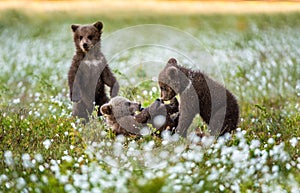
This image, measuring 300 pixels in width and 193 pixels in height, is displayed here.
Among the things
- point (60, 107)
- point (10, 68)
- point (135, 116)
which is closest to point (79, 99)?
point (60, 107)

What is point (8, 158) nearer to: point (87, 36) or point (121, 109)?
point (121, 109)

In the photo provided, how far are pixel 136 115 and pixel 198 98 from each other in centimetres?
70

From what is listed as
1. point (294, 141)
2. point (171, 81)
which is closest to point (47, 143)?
point (171, 81)

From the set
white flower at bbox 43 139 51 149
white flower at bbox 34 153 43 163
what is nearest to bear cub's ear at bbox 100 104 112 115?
white flower at bbox 43 139 51 149

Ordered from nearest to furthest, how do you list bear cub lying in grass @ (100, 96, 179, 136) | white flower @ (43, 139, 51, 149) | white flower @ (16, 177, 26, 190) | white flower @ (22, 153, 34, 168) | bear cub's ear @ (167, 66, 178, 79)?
white flower @ (16, 177, 26, 190) → white flower @ (22, 153, 34, 168) → white flower @ (43, 139, 51, 149) → bear cub's ear @ (167, 66, 178, 79) → bear cub lying in grass @ (100, 96, 179, 136)

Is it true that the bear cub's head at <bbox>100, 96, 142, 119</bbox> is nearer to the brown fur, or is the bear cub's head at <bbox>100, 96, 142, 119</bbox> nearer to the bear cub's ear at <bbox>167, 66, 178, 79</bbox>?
the brown fur

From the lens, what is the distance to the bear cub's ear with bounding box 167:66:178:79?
251 inches

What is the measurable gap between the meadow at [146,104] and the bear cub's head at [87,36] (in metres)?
0.33

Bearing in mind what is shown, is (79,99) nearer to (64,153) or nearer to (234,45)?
(64,153)

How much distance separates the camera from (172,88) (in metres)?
6.45

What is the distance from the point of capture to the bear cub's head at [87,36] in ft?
23.9

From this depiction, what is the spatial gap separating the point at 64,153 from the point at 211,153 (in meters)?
1.50

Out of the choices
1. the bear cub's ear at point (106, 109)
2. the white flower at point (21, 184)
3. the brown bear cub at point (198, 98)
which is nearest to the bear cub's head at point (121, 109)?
the bear cub's ear at point (106, 109)

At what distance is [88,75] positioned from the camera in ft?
24.5
